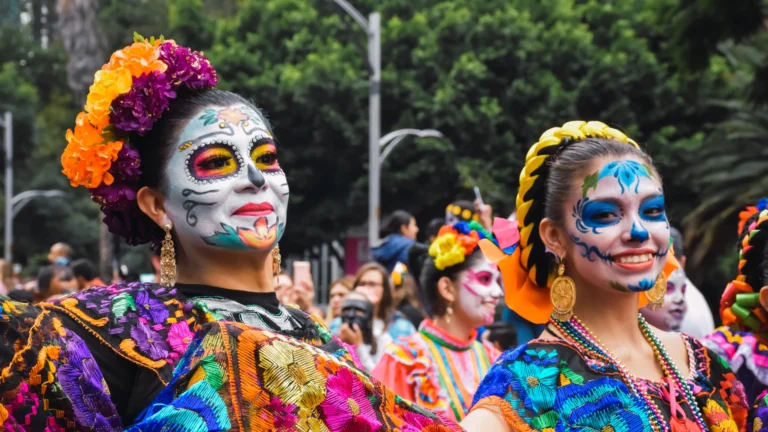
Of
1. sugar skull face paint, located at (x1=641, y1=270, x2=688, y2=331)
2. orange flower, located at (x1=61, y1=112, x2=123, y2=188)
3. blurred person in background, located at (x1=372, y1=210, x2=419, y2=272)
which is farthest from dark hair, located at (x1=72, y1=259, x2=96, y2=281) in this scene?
orange flower, located at (x1=61, y1=112, x2=123, y2=188)

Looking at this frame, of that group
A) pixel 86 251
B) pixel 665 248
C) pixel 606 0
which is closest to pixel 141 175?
pixel 665 248

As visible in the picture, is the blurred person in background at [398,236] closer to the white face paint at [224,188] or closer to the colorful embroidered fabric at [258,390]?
the white face paint at [224,188]

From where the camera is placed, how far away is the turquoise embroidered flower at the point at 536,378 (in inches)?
142

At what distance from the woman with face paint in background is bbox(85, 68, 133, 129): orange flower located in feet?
10.6

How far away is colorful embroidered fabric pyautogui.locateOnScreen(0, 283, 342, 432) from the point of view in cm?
276

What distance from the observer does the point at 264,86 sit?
26172 mm

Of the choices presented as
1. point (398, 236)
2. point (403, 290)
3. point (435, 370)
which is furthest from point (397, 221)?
point (435, 370)

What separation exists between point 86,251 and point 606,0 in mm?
24224

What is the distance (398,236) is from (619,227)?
686 cm

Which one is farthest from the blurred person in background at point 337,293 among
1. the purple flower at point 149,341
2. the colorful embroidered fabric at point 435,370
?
the purple flower at point 149,341

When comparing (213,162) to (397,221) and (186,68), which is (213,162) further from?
(397,221)

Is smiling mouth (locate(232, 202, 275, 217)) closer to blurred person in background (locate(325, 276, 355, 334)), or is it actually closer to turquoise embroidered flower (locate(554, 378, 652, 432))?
turquoise embroidered flower (locate(554, 378, 652, 432))

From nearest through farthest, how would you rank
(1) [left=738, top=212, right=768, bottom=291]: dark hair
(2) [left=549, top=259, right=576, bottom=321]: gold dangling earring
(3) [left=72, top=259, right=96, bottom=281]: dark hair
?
(2) [left=549, top=259, right=576, bottom=321]: gold dangling earring < (1) [left=738, top=212, right=768, bottom=291]: dark hair < (3) [left=72, top=259, right=96, bottom=281]: dark hair

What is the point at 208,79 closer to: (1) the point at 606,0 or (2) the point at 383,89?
(2) the point at 383,89
